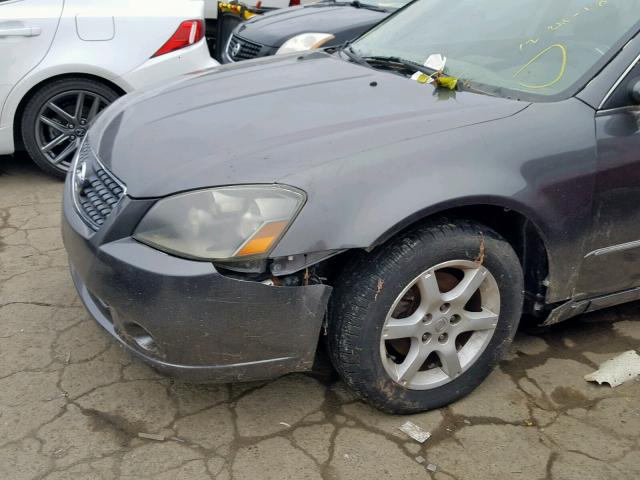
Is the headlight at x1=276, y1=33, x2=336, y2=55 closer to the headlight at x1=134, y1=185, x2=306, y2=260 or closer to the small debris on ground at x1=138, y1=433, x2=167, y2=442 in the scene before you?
the headlight at x1=134, y1=185, x2=306, y2=260

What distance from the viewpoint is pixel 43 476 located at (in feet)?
7.68

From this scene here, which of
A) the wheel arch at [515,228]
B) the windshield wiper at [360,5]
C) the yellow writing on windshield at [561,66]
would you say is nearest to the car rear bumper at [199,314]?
the wheel arch at [515,228]

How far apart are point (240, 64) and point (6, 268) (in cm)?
164

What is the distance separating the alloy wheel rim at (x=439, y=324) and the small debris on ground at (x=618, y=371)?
24.6 inches

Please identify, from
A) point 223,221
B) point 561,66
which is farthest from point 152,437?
point 561,66

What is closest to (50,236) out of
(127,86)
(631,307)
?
(127,86)

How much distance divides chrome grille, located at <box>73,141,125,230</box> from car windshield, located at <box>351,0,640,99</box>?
1452 millimetres

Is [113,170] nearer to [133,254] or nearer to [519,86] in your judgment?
[133,254]

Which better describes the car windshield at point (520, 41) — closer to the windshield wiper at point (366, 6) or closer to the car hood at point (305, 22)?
the car hood at point (305, 22)

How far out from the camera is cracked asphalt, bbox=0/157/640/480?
2.43m

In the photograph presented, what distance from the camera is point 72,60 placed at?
462 cm

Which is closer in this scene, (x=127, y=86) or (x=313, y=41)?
(x=127, y=86)

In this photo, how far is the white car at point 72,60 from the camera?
4535 mm

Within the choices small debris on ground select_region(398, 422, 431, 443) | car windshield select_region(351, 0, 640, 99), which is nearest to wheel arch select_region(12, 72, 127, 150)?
car windshield select_region(351, 0, 640, 99)
